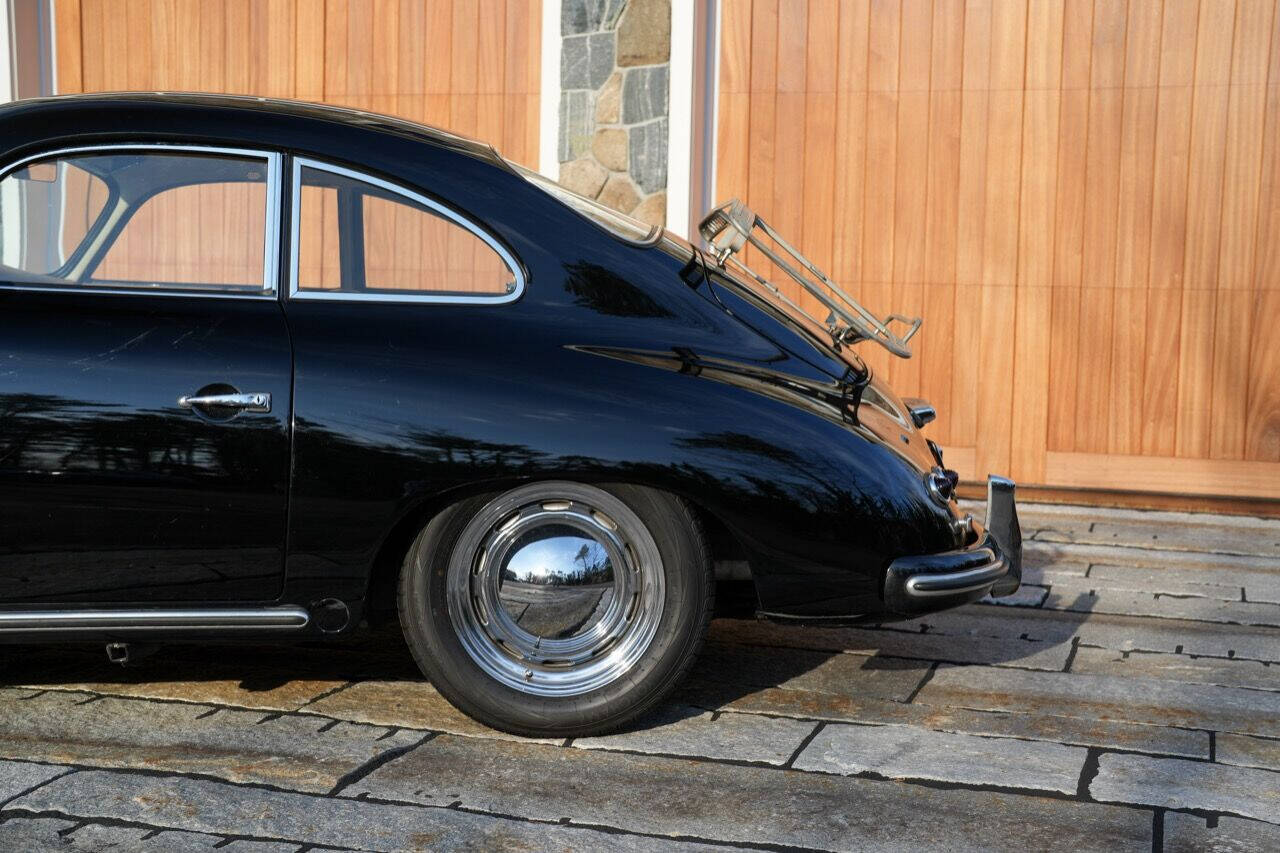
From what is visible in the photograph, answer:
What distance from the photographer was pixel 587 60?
756cm

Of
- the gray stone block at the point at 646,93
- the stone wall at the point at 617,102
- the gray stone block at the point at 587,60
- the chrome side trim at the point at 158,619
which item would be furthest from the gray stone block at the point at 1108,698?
the gray stone block at the point at 587,60

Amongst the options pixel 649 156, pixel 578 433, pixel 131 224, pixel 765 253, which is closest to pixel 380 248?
pixel 131 224

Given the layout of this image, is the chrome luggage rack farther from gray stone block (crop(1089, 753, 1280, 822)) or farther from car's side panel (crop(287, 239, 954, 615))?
gray stone block (crop(1089, 753, 1280, 822))

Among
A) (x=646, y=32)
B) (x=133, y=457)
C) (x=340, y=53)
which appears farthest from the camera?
(x=340, y=53)

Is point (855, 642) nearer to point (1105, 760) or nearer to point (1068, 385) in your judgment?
point (1105, 760)

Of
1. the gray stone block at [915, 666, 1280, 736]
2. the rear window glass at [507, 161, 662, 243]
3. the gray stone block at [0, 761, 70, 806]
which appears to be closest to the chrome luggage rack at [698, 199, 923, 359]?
the rear window glass at [507, 161, 662, 243]

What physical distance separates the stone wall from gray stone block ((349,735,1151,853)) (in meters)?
4.41

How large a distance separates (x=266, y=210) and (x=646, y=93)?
4.14m

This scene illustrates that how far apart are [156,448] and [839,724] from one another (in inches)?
71.0

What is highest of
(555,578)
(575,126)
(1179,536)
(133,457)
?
(575,126)

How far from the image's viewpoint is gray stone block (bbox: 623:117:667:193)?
7.49m

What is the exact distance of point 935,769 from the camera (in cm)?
343

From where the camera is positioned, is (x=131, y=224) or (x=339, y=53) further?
(x=339, y=53)

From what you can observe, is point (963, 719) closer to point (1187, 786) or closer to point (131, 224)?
point (1187, 786)
